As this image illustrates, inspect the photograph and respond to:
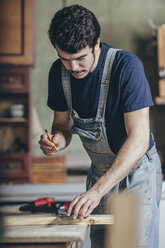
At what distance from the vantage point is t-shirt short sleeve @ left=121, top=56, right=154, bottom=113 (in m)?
0.80

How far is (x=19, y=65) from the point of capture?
1796 mm

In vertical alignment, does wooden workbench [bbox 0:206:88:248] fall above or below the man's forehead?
below

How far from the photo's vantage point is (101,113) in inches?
35.6

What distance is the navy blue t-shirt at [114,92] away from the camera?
2.65ft

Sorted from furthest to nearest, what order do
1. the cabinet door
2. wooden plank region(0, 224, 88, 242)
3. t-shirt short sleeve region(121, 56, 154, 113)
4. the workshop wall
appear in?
the workshop wall < the cabinet door < t-shirt short sleeve region(121, 56, 154, 113) < wooden plank region(0, 224, 88, 242)

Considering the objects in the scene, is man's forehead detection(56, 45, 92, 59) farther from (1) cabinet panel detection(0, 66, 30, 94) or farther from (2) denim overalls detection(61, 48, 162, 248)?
(1) cabinet panel detection(0, 66, 30, 94)

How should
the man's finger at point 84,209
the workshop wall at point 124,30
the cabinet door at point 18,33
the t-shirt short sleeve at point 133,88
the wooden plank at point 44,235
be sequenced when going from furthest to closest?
the workshop wall at point 124,30 < the cabinet door at point 18,33 < the t-shirt short sleeve at point 133,88 < the man's finger at point 84,209 < the wooden plank at point 44,235

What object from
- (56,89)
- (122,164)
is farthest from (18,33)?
(122,164)

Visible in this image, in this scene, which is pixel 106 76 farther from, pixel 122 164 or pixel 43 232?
pixel 43 232

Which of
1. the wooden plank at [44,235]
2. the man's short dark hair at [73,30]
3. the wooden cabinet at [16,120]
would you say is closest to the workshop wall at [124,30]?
the wooden cabinet at [16,120]

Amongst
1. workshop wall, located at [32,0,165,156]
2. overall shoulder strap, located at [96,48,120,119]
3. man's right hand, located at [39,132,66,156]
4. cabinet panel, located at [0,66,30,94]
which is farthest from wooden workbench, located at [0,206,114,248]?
workshop wall, located at [32,0,165,156]

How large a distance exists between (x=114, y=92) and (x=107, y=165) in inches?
8.5

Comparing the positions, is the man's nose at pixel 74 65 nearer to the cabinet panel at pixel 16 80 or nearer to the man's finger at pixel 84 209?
the man's finger at pixel 84 209

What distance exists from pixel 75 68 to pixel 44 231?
1.16ft
